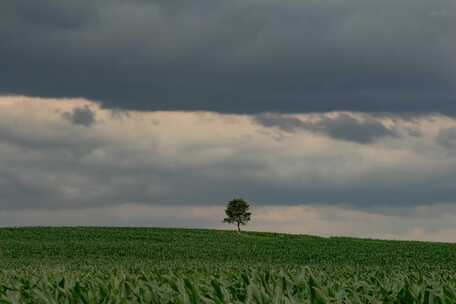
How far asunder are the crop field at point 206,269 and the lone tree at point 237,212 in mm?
10130

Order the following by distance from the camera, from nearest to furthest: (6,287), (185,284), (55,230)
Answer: (185,284), (6,287), (55,230)

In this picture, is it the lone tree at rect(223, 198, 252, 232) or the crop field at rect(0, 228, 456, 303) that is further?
the lone tree at rect(223, 198, 252, 232)

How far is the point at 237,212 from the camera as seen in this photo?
10331cm

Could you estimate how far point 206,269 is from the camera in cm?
2225

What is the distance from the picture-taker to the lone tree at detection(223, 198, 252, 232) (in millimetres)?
103250

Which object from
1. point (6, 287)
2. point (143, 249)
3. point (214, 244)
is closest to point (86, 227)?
point (214, 244)

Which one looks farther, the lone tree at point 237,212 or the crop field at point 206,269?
the lone tree at point 237,212

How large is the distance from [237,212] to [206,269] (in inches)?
3197

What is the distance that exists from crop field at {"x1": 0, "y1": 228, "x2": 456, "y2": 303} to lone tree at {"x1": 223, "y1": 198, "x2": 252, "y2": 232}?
10.1 m

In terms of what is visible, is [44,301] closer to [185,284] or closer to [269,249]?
[185,284]

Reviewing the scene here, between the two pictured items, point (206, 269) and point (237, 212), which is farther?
point (237, 212)

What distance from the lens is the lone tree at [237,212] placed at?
10325cm

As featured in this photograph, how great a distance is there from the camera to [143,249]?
57.7 m

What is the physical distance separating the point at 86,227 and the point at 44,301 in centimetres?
7757
